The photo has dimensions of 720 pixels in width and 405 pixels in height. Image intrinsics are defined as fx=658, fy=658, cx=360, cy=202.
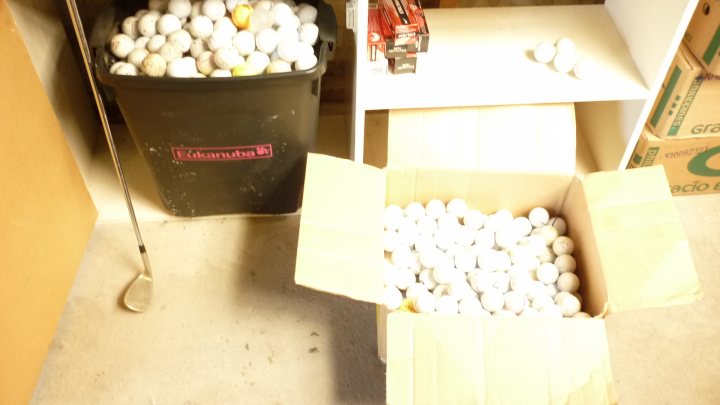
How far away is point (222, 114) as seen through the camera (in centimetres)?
127

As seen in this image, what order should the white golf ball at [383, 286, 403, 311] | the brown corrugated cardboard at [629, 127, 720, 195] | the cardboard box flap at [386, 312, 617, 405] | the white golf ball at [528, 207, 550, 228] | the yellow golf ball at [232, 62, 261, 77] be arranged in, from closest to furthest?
1. the cardboard box flap at [386, 312, 617, 405]
2. the white golf ball at [383, 286, 403, 311]
3. the yellow golf ball at [232, 62, 261, 77]
4. the white golf ball at [528, 207, 550, 228]
5. the brown corrugated cardboard at [629, 127, 720, 195]

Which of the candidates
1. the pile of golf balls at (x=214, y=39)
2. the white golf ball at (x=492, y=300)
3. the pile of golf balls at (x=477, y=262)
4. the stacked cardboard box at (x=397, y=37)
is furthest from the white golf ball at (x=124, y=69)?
the white golf ball at (x=492, y=300)

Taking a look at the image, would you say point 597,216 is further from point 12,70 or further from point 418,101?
point 12,70

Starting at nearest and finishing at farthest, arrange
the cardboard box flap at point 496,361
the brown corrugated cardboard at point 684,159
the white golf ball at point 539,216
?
the cardboard box flap at point 496,361 → the white golf ball at point 539,216 → the brown corrugated cardboard at point 684,159

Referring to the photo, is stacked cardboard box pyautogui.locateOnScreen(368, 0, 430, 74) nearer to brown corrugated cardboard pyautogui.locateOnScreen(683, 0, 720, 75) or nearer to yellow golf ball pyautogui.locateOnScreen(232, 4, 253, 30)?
yellow golf ball pyautogui.locateOnScreen(232, 4, 253, 30)

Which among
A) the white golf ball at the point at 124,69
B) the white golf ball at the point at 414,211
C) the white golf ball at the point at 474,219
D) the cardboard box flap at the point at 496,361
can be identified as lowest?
the white golf ball at the point at 474,219

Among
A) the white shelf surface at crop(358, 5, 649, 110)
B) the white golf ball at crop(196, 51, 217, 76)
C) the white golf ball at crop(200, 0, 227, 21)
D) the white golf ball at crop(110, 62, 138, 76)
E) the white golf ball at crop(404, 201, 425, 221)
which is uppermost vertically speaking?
the white golf ball at crop(200, 0, 227, 21)

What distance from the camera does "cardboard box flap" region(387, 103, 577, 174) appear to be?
141 centimetres

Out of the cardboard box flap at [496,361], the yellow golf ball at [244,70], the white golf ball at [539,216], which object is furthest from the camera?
the white golf ball at [539,216]

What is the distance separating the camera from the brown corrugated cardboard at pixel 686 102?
1.38 meters

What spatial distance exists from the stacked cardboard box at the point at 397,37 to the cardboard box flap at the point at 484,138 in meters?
0.12

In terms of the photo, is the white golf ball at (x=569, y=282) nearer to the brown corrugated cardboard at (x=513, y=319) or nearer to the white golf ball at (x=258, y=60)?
the brown corrugated cardboard at (x=513, y=319)

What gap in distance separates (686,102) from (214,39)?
3.29ft

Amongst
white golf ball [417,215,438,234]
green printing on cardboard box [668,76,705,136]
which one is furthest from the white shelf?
white golf ball [417,215,438,234]
